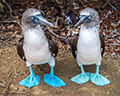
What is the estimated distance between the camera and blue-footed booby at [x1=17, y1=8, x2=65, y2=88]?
245 centimetres

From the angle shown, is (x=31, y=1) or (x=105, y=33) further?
(x=31, y=1)

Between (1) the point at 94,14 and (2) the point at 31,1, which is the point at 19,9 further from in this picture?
(1) the point at 94,14

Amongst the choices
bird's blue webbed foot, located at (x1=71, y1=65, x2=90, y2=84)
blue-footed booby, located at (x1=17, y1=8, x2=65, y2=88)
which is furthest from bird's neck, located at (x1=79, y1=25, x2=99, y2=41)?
bird's blue webbed foot, located at (x1=71, y1=65, x2=90, y2=84)

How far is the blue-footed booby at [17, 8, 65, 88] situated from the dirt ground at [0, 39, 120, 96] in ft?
0.45

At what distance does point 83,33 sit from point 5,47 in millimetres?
2490

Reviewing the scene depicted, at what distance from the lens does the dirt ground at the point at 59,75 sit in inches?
112

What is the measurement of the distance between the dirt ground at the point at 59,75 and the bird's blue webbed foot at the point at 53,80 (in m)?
0.07

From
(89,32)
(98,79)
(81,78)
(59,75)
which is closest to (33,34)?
(89,32)

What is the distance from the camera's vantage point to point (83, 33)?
2555 mm

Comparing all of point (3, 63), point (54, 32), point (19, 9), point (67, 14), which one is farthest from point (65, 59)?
point (19, 9)

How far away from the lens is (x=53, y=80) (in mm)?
3090

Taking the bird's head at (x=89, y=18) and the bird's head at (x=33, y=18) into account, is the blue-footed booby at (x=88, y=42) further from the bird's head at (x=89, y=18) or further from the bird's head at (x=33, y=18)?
the bird's head at (x=33, y=18)

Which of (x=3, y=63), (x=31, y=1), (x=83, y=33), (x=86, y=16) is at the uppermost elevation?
(x=31, y=1)

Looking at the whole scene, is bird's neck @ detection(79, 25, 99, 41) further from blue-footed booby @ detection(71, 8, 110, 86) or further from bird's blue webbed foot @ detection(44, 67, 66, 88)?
bird's blue webbed foot @ detection(44, 67, 66, 88)
